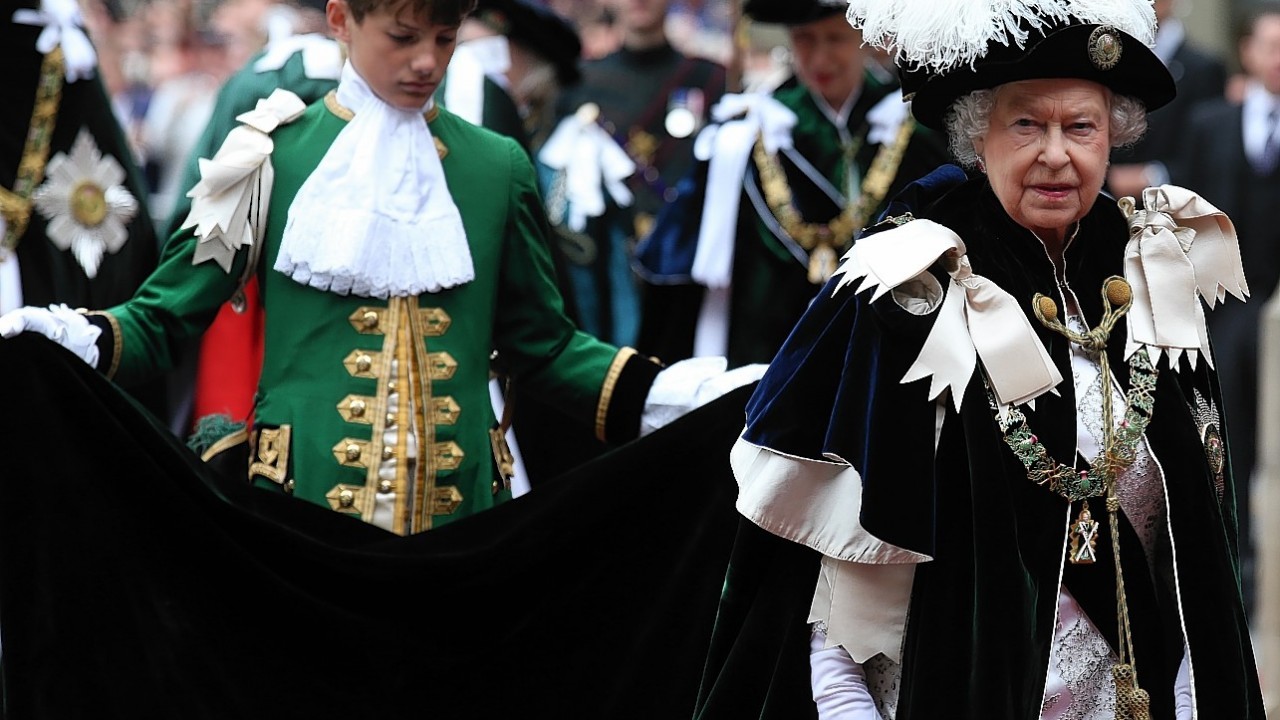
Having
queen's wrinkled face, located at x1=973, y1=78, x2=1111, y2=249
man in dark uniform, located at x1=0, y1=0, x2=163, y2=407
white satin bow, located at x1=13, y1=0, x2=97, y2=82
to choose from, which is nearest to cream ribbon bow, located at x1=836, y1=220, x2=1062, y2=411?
queen's wrinkled face, located at x1=973, y1=78, x2=1111, y2=249

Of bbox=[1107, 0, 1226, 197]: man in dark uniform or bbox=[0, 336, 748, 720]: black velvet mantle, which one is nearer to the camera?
bbox=[0, 336, 748, 720]: black velvet mantle

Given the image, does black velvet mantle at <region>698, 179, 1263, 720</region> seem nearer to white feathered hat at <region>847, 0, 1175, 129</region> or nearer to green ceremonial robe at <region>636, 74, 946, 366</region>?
white feathered hat at <region>847, 0, 1175, 129</region>

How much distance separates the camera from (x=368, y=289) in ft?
14.9

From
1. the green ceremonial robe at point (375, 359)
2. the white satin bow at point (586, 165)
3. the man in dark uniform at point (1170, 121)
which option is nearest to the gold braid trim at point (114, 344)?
the green ceremonial robe at point (375, 359)

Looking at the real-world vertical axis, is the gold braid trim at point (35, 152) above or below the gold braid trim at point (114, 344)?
above

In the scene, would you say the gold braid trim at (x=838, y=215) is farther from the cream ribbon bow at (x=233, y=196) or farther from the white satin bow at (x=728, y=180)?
the cream ribbon bow at (x=233, y=196)

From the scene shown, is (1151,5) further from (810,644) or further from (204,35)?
(204,35)

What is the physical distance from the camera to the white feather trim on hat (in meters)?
3.45

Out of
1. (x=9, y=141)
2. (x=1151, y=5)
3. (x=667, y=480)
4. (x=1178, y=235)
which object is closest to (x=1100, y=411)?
(x=1178, y=235)

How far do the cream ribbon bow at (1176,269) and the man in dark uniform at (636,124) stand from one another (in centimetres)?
494

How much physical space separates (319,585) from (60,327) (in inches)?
27.7

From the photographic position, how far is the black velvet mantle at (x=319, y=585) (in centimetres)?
421

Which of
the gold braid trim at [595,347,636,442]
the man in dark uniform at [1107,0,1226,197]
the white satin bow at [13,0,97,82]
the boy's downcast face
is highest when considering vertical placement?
the man in dark uniform at [1107,0,1226,197]

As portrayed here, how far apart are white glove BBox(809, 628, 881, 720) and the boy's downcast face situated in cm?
164
